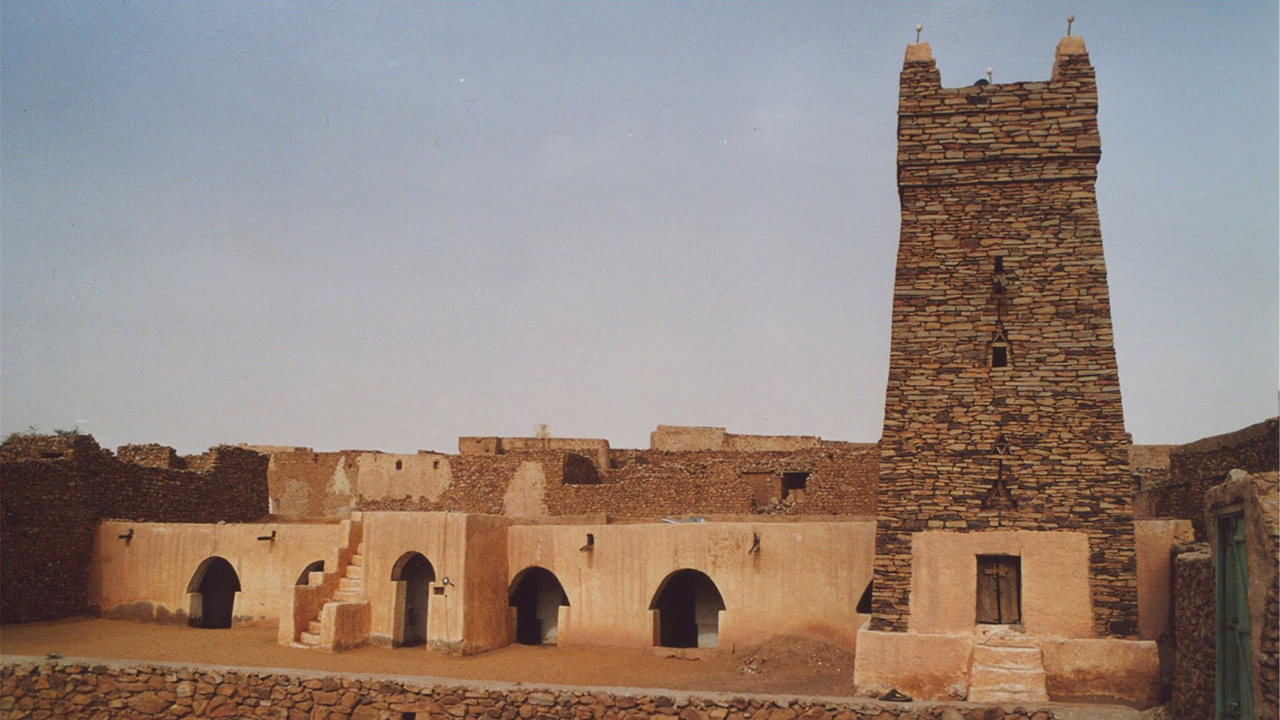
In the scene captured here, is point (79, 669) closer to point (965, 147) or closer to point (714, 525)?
point (714, 525)

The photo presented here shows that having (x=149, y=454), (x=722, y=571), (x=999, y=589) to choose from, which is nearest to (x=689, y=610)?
(x=722, y=571)

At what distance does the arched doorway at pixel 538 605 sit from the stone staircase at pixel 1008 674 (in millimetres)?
9979

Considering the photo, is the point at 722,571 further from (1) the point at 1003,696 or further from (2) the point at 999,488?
(1) the point at 1003,696

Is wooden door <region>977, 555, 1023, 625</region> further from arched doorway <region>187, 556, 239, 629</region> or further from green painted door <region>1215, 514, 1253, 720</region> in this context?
arched doorway <region>187, 556, 239, 629</region>

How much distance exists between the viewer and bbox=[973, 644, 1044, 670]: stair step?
37.2 feet

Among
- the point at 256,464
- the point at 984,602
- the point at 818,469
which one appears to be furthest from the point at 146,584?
the point at 984,602

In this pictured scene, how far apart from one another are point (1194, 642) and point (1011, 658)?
1858mm

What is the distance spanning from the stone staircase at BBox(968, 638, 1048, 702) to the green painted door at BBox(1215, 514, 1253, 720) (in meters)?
2.17

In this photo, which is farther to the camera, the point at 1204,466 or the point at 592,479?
the point at 592,479

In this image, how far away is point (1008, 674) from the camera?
11297 mm

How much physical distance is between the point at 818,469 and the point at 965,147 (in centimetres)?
1230

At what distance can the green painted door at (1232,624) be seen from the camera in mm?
8656

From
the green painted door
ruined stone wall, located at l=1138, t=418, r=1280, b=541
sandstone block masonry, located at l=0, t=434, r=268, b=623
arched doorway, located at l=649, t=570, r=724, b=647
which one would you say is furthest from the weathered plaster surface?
sandstone block masonry, located at l=0, t=434, r=268, b=623

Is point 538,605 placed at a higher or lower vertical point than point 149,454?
lower
